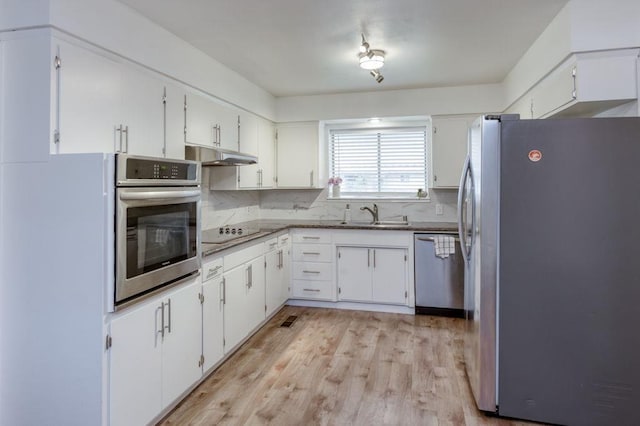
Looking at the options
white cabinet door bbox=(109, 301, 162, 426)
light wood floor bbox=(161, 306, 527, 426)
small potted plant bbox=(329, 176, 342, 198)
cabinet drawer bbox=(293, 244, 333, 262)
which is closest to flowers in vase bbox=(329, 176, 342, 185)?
small potted plant bbox=(329, 176, 342, 198)

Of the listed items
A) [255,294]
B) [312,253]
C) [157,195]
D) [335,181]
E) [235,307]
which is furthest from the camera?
[335,181]

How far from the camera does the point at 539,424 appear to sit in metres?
2.22

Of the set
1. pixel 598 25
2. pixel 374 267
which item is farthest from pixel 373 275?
pixel 598 25

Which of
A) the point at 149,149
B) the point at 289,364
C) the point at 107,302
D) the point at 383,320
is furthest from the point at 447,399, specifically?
the point at 149,149

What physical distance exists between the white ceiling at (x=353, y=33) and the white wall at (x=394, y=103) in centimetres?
32

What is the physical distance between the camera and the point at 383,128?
495 cm

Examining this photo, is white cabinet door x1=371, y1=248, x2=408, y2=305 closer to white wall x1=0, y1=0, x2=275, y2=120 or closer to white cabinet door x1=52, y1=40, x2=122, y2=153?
white wall x1=0, y1=0, x2=275, y2=120

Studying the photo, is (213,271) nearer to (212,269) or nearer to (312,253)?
(212,269)

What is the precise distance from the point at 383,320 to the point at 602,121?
2.64 meters

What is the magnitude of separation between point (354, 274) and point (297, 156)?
5.27 feet

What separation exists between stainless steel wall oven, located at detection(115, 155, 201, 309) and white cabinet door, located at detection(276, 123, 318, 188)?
7.85 ft

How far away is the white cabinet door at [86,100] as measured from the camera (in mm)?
1941

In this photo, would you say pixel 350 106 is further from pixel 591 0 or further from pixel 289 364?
pixel 289 364

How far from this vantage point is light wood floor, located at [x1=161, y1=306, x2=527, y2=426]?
7.56ft
